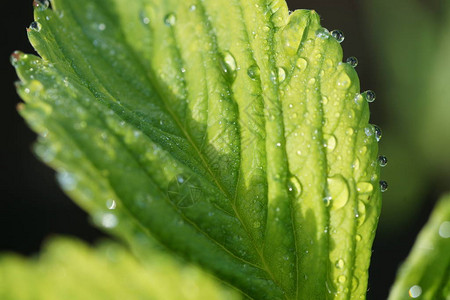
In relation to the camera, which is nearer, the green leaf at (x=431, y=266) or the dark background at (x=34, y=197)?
the green leaf at (x=431, y=266)

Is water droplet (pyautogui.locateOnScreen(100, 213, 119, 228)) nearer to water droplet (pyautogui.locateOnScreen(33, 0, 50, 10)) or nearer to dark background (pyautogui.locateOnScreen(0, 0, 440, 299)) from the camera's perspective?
water droplet (pyautogui.locateOnScreen(33, 0, 50, 10))

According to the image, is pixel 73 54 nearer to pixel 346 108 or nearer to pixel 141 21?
pixel 141 21

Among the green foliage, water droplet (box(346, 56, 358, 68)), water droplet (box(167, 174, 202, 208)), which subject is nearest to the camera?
water droplet (box(167, 174, 202, 208))

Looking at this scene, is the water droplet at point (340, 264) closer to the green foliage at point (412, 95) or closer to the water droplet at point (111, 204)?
the water droplet at point (111, 204)

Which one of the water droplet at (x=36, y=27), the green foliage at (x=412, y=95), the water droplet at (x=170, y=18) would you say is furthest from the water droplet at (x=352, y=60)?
the green foliage at (x=412, y=95)

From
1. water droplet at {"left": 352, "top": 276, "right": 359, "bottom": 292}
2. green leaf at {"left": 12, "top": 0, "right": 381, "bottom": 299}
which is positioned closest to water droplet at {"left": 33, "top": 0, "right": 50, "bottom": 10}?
green leaf at {"left": 12, "top": 0, "right": 381, "bottom": 299}

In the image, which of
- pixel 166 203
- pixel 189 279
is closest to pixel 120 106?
pixel 166 203

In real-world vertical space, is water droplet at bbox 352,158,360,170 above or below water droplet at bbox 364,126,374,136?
below
